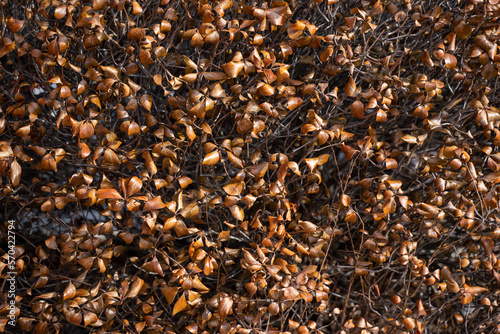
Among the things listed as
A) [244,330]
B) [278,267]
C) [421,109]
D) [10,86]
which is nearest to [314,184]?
[278,267]

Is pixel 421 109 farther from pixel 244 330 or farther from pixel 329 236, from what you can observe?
pixel 244 330

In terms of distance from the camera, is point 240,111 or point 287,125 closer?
point 240,111

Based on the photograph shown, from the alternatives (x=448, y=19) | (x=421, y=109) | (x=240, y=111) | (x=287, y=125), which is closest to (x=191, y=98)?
(x=240, y=111)

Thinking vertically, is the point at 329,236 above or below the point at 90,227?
below

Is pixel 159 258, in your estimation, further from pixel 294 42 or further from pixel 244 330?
pixel 294 42

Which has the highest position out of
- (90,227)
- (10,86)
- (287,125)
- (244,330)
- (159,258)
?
(10,86)

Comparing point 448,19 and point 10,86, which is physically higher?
point 448,19
